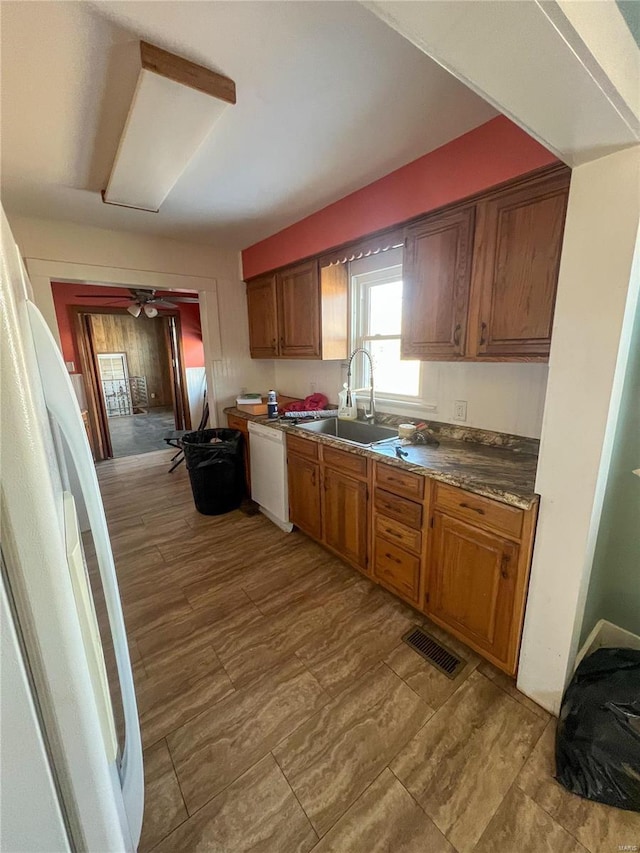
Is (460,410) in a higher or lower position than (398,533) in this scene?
higher

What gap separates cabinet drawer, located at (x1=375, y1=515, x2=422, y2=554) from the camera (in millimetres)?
1765

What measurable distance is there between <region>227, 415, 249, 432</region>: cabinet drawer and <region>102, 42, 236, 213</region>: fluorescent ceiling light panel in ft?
5.91

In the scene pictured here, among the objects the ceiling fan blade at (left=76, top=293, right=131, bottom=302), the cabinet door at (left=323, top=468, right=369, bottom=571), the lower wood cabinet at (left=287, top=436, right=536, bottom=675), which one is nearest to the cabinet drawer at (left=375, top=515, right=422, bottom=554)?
the lower wood cabinet at (left=287, top=436, right=536, bottom=675)

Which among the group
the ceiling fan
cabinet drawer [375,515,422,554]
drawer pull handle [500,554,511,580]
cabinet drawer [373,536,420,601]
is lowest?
cabinet drawer [373,536,420,601]

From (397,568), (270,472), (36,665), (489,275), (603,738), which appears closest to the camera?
(36,665)

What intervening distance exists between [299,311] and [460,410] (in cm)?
152

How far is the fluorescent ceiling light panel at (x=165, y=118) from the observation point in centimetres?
117

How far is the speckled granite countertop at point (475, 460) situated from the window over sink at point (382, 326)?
0.42m

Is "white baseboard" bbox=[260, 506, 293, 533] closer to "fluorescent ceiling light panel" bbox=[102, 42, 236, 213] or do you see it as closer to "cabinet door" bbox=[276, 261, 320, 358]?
"cabinet door" bbox=[276, 261, 320, 358]

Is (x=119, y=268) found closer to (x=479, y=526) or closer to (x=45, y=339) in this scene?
(x=45, y=339)

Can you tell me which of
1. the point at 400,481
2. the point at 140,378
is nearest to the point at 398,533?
the point at 400,481

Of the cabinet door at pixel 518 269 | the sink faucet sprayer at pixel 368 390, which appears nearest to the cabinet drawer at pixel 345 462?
the sink faucet sprayer at pixel 368 390

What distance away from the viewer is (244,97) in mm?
1348

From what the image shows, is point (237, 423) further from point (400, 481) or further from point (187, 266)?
point (400, 481)
